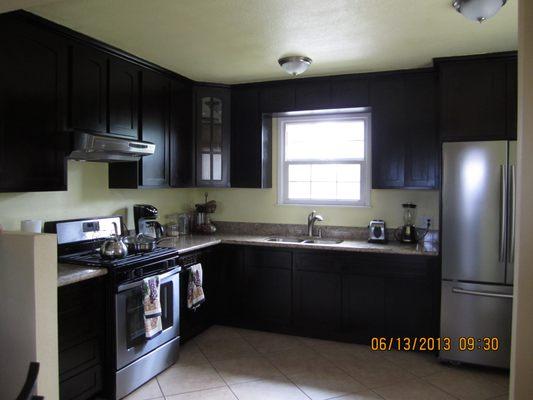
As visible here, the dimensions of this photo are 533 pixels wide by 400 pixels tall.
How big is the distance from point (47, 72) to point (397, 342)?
3321 millimetres

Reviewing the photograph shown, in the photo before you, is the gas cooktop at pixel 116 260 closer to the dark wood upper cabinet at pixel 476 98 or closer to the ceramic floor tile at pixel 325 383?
the ceramic floor tile at pixel 325 383

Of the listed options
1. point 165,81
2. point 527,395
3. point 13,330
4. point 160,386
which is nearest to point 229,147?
point 165,81

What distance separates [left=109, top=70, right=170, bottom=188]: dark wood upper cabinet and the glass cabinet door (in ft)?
1.53

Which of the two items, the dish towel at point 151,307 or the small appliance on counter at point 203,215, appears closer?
the dish towel at point 151,307

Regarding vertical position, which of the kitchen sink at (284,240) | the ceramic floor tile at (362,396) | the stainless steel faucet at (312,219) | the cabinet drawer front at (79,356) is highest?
the stainless steel faucet at (312,219)

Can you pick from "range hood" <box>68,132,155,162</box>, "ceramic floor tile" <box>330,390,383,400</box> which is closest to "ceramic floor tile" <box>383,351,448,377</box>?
"ceramic floor tile" <box>330,390,383,400</box>

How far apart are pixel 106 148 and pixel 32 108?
1.63 ft

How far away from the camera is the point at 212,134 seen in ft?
13.8

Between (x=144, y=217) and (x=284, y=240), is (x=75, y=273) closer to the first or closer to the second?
(x=144, y=217)

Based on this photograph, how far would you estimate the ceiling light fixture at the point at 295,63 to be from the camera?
319cm

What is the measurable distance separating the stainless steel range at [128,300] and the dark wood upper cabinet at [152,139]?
15.6 inches

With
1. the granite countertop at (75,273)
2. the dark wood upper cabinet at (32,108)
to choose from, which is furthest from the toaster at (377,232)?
the dark wood upper cabinet at (32,108)

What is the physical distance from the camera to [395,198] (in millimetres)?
3977

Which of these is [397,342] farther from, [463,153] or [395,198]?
[463,153]
